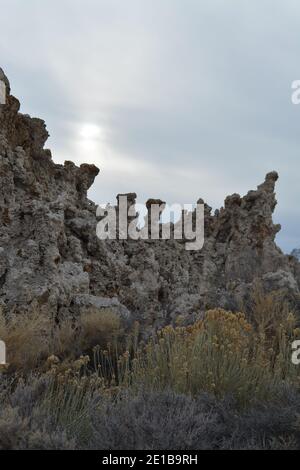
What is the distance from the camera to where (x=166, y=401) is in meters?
3.52

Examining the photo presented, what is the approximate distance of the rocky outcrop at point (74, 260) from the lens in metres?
7.31

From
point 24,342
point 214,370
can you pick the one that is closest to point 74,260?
point 24,342

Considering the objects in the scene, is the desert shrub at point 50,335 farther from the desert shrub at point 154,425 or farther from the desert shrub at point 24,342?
the desert shrub at point 154,425

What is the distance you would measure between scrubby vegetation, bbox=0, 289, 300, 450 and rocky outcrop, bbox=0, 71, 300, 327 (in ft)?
4.93

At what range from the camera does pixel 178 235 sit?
A: 15469mm

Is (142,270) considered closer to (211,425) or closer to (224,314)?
(224,314)

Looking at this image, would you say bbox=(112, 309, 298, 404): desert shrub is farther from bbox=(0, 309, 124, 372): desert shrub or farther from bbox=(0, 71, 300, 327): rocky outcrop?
bbox=(0, 71, 300, 327): rocky outcrop

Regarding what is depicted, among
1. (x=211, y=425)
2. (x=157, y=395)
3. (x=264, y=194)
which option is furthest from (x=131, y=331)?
(x=264, y=194)

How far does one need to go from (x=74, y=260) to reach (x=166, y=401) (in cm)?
532

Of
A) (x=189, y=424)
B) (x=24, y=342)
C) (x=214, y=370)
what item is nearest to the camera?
(x=189, y=424)

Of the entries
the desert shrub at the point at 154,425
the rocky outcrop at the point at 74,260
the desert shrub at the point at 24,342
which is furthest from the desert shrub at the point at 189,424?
the rocky outcrop at the point at 74,260

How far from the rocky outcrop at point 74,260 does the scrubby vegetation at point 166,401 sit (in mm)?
1503

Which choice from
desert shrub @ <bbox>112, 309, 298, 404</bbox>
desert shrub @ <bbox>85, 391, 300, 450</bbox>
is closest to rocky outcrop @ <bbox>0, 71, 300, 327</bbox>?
desert shrub @ <bbox>112, 309, 298, 404</bbox>

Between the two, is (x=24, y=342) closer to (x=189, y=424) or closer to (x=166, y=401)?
(x=166, y=401)
